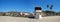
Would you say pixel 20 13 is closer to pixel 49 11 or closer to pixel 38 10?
pixel 49 11

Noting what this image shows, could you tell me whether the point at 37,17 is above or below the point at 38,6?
below

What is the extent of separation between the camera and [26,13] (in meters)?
33.2

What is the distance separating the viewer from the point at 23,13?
3356 cm

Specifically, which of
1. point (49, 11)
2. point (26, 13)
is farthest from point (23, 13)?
point (49, 11)

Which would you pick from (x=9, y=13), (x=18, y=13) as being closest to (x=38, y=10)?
(x=18, y=13)

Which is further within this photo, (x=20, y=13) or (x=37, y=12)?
(x=20, y=13)

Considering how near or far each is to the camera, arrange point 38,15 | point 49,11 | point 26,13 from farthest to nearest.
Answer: point 49,11 < point 26,13 < point 38,15

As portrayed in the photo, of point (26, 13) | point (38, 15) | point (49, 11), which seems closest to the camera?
point (38, 15)

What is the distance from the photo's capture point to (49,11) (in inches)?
1394

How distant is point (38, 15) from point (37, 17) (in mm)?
409

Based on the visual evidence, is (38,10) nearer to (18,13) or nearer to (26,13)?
(26,13)

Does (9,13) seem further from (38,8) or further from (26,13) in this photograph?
(38,8)

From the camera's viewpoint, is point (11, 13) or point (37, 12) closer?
point (37, 12)

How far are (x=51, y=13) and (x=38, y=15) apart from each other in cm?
1487
